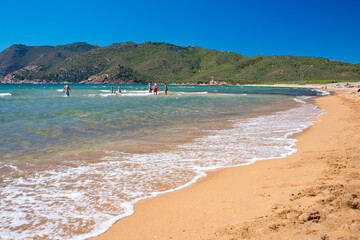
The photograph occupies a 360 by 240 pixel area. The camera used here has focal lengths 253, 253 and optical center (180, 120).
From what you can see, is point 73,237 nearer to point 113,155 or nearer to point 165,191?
point 165,191

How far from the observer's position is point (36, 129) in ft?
35.6

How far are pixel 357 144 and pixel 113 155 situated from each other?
659 cm

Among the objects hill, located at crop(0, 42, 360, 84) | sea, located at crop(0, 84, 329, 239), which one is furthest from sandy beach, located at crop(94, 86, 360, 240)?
hill, located at crop(0, 42, 360, 84)

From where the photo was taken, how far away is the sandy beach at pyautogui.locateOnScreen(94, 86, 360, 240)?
2.87 meters

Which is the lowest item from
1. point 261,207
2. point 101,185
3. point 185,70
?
point 101,185

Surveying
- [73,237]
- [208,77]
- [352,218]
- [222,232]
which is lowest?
[73,237]

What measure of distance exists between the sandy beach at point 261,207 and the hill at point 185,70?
134 metres

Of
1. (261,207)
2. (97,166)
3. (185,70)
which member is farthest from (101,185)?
(185,70)

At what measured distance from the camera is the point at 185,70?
182 m

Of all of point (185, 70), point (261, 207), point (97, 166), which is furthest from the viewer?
point (185, 70)

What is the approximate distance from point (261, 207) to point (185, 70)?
599 feet

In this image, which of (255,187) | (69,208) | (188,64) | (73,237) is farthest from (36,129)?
(188,64)

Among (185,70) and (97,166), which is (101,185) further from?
(185,70)

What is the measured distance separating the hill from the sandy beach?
134 meters
